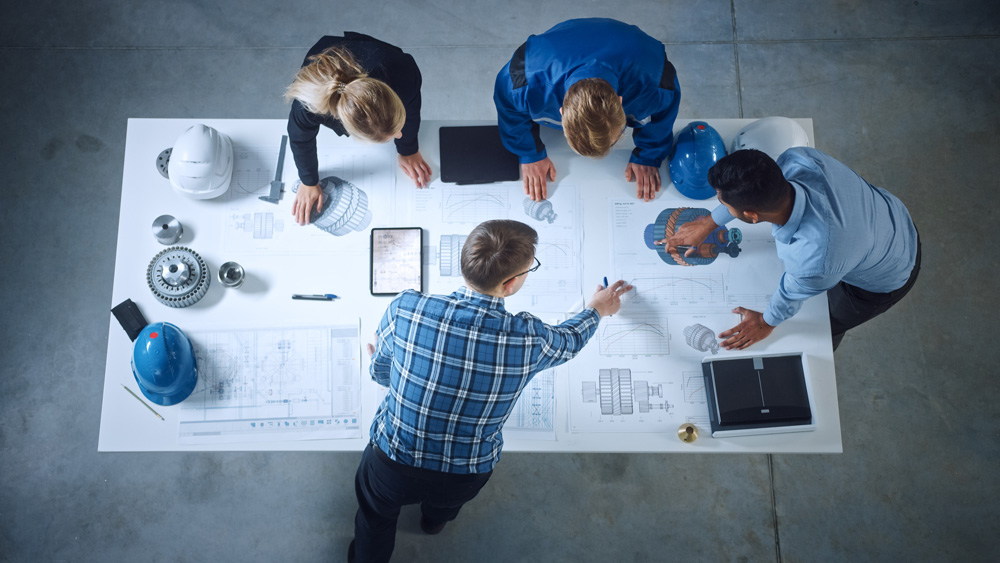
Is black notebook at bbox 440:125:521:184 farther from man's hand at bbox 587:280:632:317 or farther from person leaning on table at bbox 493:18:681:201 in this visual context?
man's hand at bbox 587:280:632:317

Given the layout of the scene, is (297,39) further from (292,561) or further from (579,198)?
(292,561)

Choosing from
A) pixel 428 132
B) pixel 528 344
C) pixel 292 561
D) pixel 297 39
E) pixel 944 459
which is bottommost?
pixel 292 561

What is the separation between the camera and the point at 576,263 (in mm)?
1877

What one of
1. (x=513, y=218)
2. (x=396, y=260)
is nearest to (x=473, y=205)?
(x=513, y=218)

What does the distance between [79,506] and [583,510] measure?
2273 mm

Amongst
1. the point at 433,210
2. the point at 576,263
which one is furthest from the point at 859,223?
the point at 433,210

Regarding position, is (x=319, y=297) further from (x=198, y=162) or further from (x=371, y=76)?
(x=371, y=76)

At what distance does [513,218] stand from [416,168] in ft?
1.23

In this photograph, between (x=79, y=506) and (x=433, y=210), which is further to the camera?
(x=79, y=506)

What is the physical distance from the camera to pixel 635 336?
183 cm

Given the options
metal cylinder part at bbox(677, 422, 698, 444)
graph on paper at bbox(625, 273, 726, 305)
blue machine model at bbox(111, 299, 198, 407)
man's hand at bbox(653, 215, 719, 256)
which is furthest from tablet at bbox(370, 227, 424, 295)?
metal cylinder part at bbox(677, 422, 698, 444)

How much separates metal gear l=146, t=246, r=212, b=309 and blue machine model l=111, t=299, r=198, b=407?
10 centimetres

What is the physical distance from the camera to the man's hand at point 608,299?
70.3 inches

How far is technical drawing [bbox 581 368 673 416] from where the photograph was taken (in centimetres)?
178
